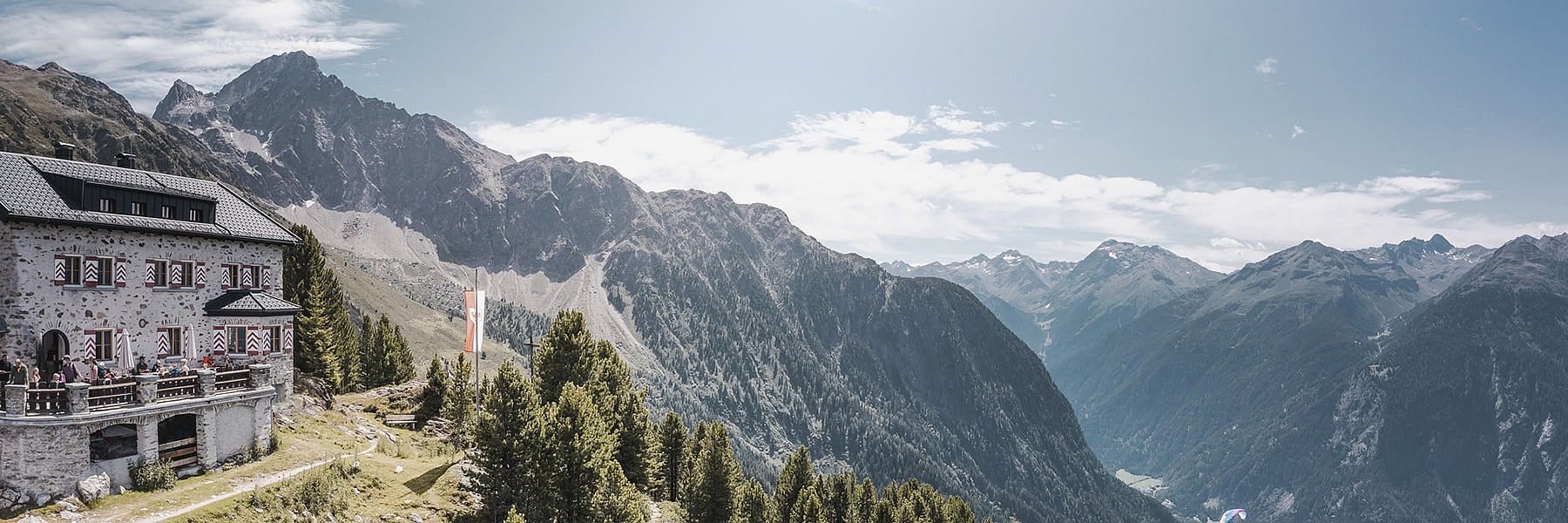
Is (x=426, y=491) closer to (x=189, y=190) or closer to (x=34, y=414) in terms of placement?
(x=34, y=414)

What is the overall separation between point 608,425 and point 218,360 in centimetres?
2388

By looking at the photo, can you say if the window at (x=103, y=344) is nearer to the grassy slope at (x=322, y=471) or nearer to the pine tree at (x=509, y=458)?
the grassy slope at (x=322, y=471)

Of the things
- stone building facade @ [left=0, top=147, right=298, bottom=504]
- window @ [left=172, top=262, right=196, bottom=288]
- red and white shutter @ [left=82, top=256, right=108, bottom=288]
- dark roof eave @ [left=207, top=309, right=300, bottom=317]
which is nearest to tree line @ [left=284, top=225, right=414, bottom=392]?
dark roof eave @ [left=207, top=309, right=300, bottom=317]

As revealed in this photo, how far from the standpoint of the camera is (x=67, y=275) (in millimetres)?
40312

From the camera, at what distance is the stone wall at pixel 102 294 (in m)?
38.6

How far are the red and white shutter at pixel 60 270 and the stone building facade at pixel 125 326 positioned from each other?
56 mm

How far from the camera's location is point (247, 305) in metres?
47.1

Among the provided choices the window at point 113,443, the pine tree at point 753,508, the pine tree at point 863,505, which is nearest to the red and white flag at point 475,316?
the window at point 113,443

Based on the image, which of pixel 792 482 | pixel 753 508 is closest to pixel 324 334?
pixel 753 508

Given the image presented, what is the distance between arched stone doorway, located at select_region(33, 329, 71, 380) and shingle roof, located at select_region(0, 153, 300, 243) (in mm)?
5891

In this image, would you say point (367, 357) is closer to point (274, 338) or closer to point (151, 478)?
point (274, 338)

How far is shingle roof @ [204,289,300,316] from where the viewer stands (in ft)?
152

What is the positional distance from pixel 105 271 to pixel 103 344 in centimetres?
383

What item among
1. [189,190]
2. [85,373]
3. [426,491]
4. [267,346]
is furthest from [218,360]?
[426,491]
